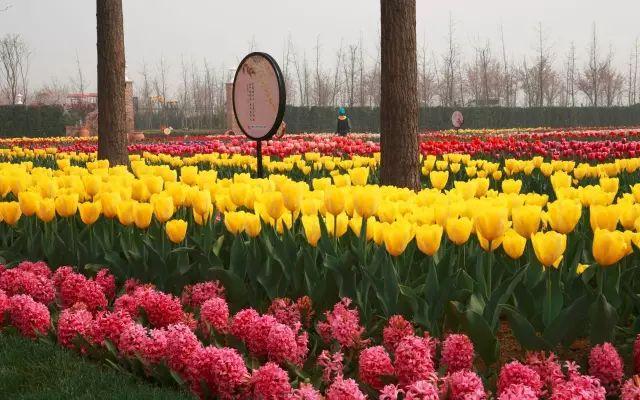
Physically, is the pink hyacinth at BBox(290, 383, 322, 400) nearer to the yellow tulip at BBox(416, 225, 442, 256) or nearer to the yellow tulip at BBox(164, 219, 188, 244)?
the yellow tulip at BBox(416, 225, 442, 256)

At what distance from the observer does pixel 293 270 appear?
3.38m

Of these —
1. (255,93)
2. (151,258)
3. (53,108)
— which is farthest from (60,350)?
(53,108)

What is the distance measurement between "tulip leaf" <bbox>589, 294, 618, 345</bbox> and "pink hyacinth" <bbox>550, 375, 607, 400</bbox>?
44cm

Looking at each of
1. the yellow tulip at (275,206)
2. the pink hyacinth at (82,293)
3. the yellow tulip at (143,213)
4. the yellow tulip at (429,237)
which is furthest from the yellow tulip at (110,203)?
the yellow tulip at (429,237)

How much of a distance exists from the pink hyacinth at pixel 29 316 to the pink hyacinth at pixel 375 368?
1.65 metres

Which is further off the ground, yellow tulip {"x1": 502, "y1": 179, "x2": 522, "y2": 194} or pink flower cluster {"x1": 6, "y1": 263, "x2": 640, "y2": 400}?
yellow tulip {"x1": 502, "y1": 179, "x2": 522, "y2": 194}

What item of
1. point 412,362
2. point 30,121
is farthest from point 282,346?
point 30,121

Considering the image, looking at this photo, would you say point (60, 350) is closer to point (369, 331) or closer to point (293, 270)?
point (293, 270)

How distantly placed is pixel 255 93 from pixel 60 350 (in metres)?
3.99

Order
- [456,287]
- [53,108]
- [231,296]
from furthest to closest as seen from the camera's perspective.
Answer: [53,108], [231,296], [456,287]

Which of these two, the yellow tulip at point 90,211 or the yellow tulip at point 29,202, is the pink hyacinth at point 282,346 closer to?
the yellow tulip at point 90,211

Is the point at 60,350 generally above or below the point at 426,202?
below

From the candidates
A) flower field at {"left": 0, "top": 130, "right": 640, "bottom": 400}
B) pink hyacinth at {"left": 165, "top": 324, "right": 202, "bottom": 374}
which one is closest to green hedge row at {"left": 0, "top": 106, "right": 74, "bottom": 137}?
flower field at {"left": 0, "top": 130, "right": 640, "bottom": 400}

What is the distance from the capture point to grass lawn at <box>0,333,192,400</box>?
2.77 m
